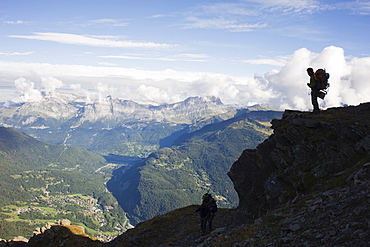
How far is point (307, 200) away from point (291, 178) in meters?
→ 6.10

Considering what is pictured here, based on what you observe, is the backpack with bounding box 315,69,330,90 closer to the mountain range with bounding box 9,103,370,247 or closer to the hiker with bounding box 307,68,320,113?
the hiker with bounding box 307,68,320,113

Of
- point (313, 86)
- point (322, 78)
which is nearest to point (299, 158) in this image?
point (313, 86)

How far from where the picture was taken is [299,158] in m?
27.7

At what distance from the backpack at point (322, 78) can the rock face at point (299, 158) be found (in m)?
3.39

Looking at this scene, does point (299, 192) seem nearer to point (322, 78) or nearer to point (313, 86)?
point (313, 86)

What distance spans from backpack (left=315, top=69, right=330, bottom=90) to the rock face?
3388 mm

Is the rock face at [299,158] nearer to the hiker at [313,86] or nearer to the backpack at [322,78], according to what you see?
the hiker at [313,86]

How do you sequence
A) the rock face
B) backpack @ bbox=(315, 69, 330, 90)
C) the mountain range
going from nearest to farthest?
the mountain range
the rock face
backpack @ bbox=(315, 69, 330, 90)

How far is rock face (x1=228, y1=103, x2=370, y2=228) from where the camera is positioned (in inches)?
939

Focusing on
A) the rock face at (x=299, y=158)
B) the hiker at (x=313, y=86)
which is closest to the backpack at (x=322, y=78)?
the hiker at (x=313, y=86)

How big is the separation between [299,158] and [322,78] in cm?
1041

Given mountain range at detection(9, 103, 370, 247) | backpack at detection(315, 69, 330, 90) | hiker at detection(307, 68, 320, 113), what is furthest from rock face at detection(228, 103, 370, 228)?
backpack at detection(315, 69, 330, 90)

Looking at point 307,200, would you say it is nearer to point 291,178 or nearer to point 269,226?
point 269,226

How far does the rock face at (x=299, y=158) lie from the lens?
78.2 feet
